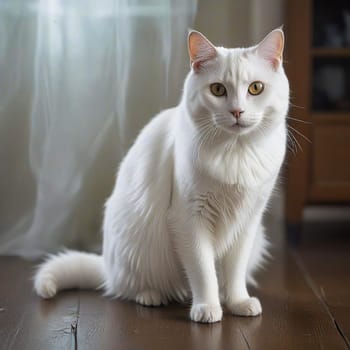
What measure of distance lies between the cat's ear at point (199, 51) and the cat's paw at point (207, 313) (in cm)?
53

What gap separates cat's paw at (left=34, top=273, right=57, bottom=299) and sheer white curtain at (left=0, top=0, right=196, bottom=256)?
1.57ft

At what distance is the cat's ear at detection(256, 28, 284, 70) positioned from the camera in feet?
4.67

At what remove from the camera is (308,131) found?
232cm

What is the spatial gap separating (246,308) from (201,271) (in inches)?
6.3

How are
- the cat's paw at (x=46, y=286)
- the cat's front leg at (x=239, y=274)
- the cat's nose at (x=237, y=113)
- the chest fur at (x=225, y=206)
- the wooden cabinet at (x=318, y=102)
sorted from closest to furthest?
the cat's nose at (x=237, y=113) → the chest fur at (x=225, y=206) → the cat's front leg at (x=239, y=274) → the cat's paw at (x=46, y=286) → the wooden cabinet at (x=318, y=102)

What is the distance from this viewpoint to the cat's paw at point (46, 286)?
171 centimetres

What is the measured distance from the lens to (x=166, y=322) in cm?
156

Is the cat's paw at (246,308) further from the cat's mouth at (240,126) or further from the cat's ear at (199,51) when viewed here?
the cat's ear at (199,51)

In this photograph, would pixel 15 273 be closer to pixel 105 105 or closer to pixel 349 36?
pixel 105 105


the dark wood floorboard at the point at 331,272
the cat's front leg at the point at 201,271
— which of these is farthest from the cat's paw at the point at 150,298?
the dark wood floorboard at the point at 331,272

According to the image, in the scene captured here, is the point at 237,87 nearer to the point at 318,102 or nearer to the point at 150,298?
the point at 150,298

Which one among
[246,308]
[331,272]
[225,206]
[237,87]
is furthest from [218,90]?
[331,272]

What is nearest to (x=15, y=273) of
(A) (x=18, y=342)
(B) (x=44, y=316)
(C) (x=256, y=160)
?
(B) (x=44, y=316)

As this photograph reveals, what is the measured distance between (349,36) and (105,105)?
2.96ft
